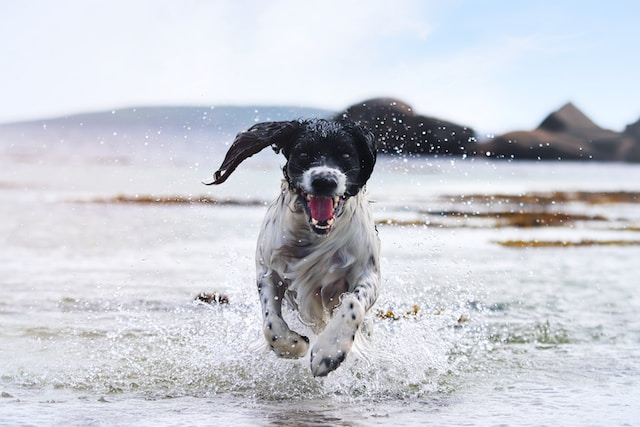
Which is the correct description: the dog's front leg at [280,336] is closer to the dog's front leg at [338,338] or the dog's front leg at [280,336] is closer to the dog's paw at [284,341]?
the dog's paw at [284,341]

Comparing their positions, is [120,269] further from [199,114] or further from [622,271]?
[622,271]

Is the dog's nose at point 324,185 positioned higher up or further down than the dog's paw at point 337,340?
higher up

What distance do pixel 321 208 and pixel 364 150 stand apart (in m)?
0.41

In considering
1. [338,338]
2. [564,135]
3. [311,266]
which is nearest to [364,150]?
[311,266]

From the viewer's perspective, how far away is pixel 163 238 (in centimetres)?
1392

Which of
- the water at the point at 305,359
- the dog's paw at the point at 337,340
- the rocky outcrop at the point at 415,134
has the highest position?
the rocky outcrop at the point at 415,134

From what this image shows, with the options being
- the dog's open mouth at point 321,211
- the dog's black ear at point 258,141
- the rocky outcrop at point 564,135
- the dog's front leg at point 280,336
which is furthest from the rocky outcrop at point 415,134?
the rocky outcrop at point 564,135

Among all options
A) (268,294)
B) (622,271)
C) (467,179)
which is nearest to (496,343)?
(268,294)

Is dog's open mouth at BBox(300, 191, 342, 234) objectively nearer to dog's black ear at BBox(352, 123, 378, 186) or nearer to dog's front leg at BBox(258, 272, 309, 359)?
dog's black ear at BBox(352, 123, 378, 186)

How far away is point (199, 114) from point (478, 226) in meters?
10.3

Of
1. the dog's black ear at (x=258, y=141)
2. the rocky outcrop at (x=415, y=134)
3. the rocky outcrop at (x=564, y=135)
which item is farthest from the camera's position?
the rocky outcrop at (x=564, y=135)

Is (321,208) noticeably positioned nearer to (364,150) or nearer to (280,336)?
(364,150)

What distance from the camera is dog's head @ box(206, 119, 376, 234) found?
525 cm

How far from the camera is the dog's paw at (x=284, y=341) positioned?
5371mm
